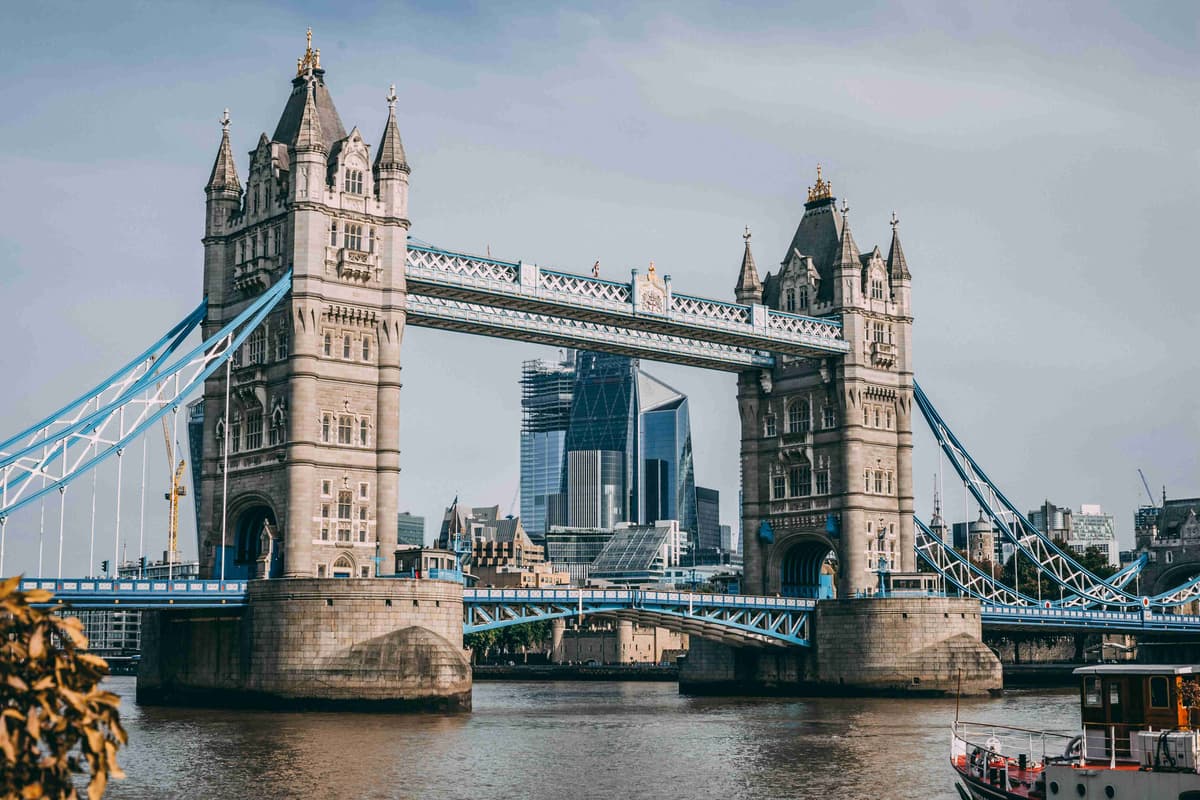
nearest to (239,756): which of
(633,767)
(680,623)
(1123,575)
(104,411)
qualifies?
(633,767)

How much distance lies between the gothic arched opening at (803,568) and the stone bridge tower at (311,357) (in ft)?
112

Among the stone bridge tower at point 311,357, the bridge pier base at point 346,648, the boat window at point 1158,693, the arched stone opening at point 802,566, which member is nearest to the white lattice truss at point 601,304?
the stone bridge tower at point 311,357

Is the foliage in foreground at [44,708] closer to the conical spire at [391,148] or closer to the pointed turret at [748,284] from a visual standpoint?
the conical spire at [391,148]

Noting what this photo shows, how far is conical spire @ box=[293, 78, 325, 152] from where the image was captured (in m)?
77.6

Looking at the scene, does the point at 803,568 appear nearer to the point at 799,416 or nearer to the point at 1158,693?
the point at 799,416

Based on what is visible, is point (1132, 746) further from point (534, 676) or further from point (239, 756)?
point (534, 676)

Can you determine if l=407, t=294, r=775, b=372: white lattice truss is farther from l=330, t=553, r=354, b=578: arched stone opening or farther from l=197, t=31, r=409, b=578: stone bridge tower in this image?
l=330, t=553, r=354, b=578: arched stone opening

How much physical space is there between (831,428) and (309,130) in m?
39.8

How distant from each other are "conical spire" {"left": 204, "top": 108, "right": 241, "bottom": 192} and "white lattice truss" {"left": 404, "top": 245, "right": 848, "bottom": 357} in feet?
35.3

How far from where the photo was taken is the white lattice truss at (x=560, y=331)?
83.7m

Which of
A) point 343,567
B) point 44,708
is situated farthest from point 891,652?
point 44,708

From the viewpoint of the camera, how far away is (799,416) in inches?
4065

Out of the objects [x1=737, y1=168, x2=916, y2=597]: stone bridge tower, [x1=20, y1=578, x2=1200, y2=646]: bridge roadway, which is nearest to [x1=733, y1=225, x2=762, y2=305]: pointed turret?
[x1=737, y1=168, x2=916, y2=597]: stone bridge tower

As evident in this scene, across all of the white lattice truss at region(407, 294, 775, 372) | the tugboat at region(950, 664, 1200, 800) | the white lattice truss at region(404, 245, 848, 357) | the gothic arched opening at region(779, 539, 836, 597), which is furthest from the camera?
the gothic arched opening at region(779, 539, 836, 597)
